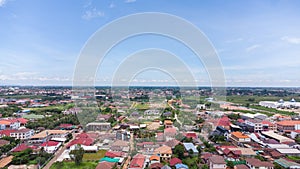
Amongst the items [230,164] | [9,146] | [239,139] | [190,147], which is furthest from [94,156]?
[239,139]

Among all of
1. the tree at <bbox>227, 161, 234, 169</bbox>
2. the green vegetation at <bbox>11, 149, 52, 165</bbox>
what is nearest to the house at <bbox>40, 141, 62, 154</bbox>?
the green vegetation at <bbox>11, 149, 52, 165</bbox>

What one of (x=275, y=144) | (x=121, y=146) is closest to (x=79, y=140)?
(x=121, y=146)

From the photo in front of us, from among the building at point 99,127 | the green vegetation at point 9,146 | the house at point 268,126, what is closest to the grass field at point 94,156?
the green vegetation at point 9,146

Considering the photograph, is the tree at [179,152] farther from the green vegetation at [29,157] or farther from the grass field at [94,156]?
the green vegetation at [29,157]

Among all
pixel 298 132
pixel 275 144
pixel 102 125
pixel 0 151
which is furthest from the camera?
pixel 102 125

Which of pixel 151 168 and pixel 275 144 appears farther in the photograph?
pixel 275 144

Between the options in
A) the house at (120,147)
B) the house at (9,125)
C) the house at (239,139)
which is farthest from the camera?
the house at (9,125)

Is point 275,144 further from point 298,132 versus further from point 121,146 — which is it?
point 121,146

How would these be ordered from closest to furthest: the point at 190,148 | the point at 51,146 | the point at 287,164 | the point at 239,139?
the point at 287,164 < the point at 190,148 < the point at 51,146 < the point at 239,139

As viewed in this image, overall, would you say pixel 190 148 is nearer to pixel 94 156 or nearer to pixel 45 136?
pixel 94 156

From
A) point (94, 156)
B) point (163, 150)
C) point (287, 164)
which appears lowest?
point (94, 156)

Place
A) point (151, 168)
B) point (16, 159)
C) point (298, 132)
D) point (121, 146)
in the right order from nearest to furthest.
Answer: point (151, 168), point (16, 159), point (121, 146), point (298, 132)
